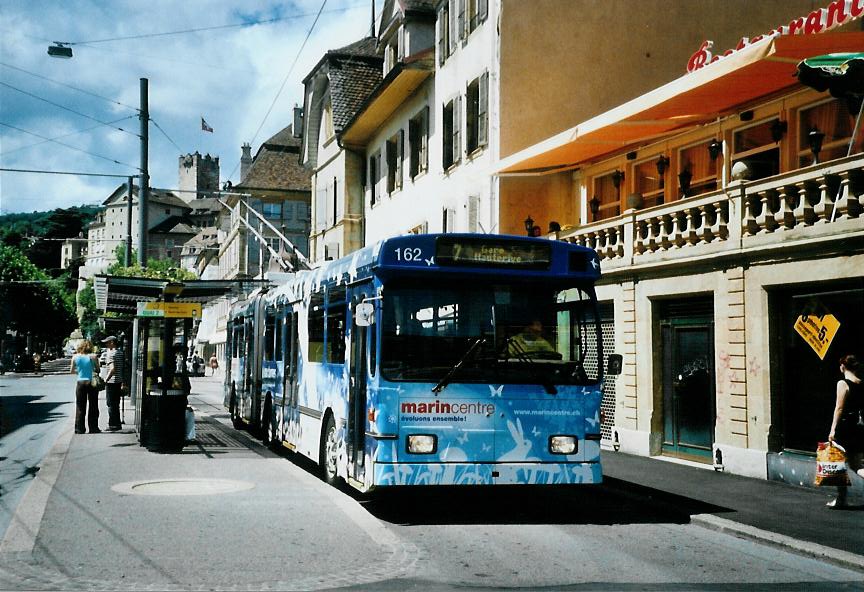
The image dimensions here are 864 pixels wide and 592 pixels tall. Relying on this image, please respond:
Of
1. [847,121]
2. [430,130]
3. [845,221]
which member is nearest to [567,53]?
[430,130]

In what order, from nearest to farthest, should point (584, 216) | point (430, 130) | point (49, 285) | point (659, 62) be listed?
point (584, 216) < point (659, 62) < point (430, 130) < point (49, 285)

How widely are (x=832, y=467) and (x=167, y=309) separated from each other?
1067 cm

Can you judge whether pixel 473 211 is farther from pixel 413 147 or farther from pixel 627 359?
pixel 627 359

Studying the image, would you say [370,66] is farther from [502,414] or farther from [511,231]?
[502,414]

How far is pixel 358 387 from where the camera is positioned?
10.9 m

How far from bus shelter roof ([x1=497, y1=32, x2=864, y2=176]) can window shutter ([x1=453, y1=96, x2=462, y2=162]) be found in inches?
199

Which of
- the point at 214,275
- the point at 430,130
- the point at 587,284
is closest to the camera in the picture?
the point at 587,284

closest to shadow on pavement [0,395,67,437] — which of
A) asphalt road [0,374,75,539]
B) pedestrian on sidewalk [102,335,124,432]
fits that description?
asphalt road [0,374,75,539]

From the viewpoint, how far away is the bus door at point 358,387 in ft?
34.8

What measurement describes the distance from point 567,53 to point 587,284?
48.0 feet

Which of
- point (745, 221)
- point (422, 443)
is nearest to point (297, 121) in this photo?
point (745, 221)

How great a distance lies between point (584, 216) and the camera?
22766 mm

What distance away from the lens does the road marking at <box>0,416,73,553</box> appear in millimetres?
8383

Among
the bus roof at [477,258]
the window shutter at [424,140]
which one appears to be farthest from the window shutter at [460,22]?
the bus roof at [477,258]
